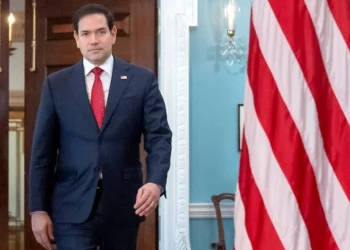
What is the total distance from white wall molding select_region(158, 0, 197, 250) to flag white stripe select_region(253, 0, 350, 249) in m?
1.73

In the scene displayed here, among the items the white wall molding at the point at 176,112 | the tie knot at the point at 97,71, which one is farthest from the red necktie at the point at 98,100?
the white wall molding at the point at 176,112

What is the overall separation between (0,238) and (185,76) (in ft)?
4.72

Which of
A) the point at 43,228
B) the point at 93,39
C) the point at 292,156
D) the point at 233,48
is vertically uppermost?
the point at 233,48

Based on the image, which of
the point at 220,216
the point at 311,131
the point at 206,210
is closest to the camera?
the point at 311,131

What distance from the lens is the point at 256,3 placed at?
178 cm

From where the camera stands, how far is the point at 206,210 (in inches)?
137

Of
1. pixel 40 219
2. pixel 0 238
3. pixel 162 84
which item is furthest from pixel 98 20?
pixel 0 238

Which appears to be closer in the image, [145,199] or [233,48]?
[145,199]

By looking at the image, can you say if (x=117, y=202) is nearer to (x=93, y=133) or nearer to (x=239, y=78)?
(x=93, y=133)

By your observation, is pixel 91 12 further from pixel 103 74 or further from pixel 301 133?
pixel 301 133

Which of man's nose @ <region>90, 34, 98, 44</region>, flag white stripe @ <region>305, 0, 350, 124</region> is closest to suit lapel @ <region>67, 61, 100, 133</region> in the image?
man's nose @ <region>90, 34, 98, 44</region>

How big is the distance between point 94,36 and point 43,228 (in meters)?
0.66

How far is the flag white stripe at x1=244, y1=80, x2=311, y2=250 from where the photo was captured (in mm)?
1682

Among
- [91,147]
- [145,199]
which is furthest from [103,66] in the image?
[145,199]
